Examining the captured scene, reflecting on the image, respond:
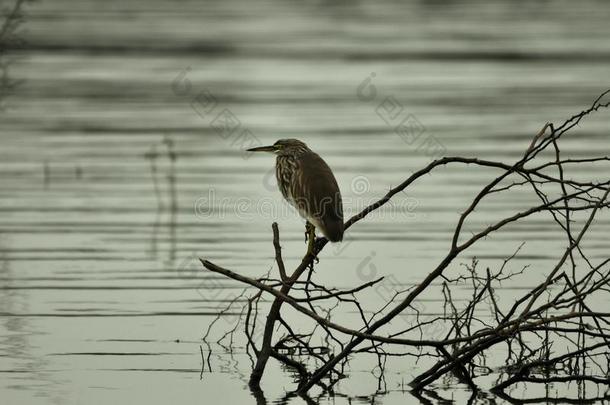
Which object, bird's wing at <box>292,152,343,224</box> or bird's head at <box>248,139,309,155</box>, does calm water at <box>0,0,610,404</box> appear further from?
bird's head at <box>248,139,309,155</box>

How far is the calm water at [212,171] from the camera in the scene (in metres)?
9.55

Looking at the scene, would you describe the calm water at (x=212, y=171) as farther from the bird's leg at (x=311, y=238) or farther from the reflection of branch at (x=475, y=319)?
the bird's leg at (x=311, y=238)

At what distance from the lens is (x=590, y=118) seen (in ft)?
68.8

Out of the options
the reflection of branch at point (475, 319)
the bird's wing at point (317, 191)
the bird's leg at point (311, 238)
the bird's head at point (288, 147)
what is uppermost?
the bird's head at point (288, 147)

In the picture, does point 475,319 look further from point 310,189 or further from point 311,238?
point 310,189

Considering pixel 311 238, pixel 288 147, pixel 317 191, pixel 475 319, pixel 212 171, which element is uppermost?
pixel 212 171

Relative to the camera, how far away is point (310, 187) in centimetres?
896

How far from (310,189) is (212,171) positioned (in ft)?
28.8

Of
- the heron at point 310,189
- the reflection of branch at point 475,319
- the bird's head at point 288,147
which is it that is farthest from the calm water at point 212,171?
the bird's head at point 288,147

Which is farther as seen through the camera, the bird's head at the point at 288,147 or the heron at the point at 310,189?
the bird's head at the point at 288,147

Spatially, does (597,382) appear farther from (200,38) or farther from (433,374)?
(200,38)

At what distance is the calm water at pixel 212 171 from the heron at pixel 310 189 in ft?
3.45

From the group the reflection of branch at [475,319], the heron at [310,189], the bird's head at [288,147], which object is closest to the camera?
the reflection of branch at [475,319]

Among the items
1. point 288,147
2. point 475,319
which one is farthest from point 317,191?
point 475,319
